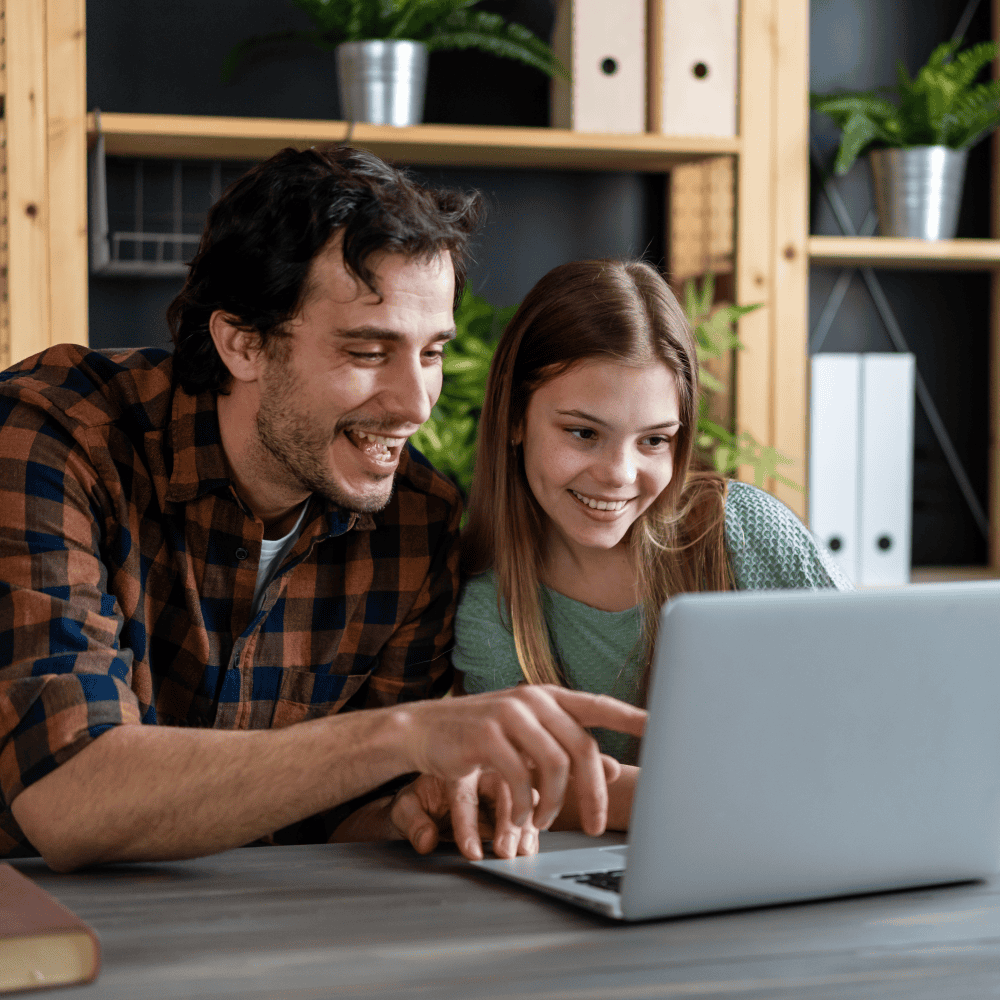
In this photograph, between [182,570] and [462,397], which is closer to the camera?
[182,570]

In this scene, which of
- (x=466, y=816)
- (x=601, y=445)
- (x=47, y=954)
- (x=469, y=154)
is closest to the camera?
(x=47, y=954)

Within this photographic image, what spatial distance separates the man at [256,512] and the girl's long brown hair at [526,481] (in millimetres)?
82

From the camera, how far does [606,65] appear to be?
6.89ft

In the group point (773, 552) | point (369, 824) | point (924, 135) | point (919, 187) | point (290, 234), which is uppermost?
point (924, 135)

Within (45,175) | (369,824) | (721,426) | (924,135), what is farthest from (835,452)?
(45,175)

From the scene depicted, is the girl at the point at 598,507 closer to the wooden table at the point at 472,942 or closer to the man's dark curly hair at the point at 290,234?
the man's dark curly hair at the point at 290,234

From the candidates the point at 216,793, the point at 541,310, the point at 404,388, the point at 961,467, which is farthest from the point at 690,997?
the point at 961,467

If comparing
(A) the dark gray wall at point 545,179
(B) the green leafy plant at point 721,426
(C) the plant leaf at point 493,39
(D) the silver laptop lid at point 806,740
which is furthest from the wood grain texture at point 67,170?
(D) the silver laptop lid at point 806,740

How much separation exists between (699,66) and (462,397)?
73 cm

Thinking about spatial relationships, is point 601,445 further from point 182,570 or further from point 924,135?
point 924,135

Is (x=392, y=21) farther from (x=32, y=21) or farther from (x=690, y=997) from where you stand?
(x=690, y=997)

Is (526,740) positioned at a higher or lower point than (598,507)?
lower

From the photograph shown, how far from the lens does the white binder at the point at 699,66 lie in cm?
208

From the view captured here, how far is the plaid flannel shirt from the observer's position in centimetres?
103
